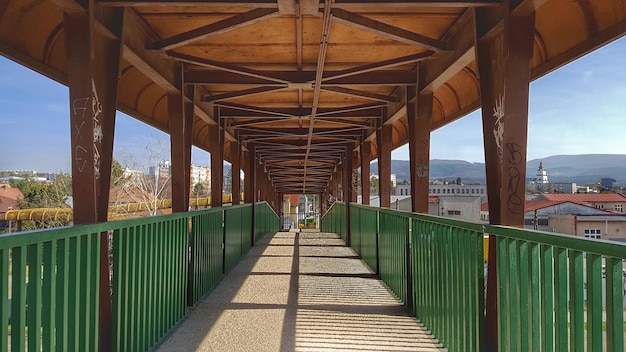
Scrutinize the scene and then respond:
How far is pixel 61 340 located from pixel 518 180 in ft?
13.6

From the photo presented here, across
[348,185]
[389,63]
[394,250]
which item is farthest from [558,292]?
[348,185]

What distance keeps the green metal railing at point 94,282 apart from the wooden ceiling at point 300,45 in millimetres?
2219

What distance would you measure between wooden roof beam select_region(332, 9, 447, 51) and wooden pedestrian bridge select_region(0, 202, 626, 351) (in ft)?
8.01

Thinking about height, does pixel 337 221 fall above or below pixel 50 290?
below

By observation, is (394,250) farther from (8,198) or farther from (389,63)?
(8,198)

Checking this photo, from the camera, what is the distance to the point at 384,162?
13852mm

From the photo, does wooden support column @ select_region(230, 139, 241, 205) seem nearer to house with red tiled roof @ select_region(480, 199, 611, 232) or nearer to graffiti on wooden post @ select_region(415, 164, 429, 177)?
graffiti on wooden post @ select_region(415, 164, 429, 177)

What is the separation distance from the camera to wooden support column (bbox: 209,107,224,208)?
1325 centimetres

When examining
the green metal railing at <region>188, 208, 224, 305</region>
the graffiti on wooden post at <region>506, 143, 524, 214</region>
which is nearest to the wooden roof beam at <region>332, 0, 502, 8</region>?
the graffiti on wooden post at <region>506, 143, 524, 214</region>

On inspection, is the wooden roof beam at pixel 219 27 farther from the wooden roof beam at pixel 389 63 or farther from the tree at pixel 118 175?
the tree at pixel 118 175

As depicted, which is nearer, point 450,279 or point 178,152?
point 450,279

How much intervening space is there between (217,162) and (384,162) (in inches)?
191

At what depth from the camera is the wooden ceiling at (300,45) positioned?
514cm

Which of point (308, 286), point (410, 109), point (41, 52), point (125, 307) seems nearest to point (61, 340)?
point (125, 307)
